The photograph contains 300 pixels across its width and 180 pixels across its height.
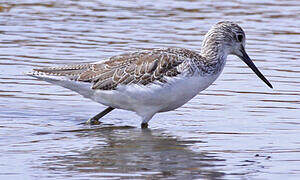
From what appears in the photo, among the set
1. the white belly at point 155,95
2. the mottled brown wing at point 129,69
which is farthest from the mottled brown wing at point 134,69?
the white belly at point 155,95

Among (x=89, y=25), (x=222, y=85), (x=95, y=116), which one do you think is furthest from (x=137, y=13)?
(x=95, y=116)

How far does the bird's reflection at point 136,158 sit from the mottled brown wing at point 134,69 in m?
0.75

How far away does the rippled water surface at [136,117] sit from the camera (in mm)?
8938

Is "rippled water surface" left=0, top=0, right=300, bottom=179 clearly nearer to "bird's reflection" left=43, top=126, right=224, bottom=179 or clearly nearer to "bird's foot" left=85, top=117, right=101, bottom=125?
"bird's reflection" left=43, top=126, right=224, bottom=179

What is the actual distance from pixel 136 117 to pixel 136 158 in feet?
8.84

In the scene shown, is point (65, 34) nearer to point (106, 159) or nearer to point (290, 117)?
point (290, 117)

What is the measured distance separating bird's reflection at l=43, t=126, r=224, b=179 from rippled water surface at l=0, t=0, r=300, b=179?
0.01 meters

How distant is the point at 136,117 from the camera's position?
1193cm

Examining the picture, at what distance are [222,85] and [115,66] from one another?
3.03m

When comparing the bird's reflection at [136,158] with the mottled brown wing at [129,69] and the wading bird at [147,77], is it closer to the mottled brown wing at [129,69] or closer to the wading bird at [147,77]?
the wading bird at [147,77]

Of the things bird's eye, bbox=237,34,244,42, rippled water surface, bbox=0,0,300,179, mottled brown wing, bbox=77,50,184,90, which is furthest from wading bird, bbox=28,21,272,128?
rippled water surface, bbox=0,0,300,179

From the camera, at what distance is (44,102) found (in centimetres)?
1231

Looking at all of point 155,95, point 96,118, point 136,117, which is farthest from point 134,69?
point 136,117

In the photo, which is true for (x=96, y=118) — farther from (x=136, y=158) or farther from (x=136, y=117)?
(x=136, y=158)
